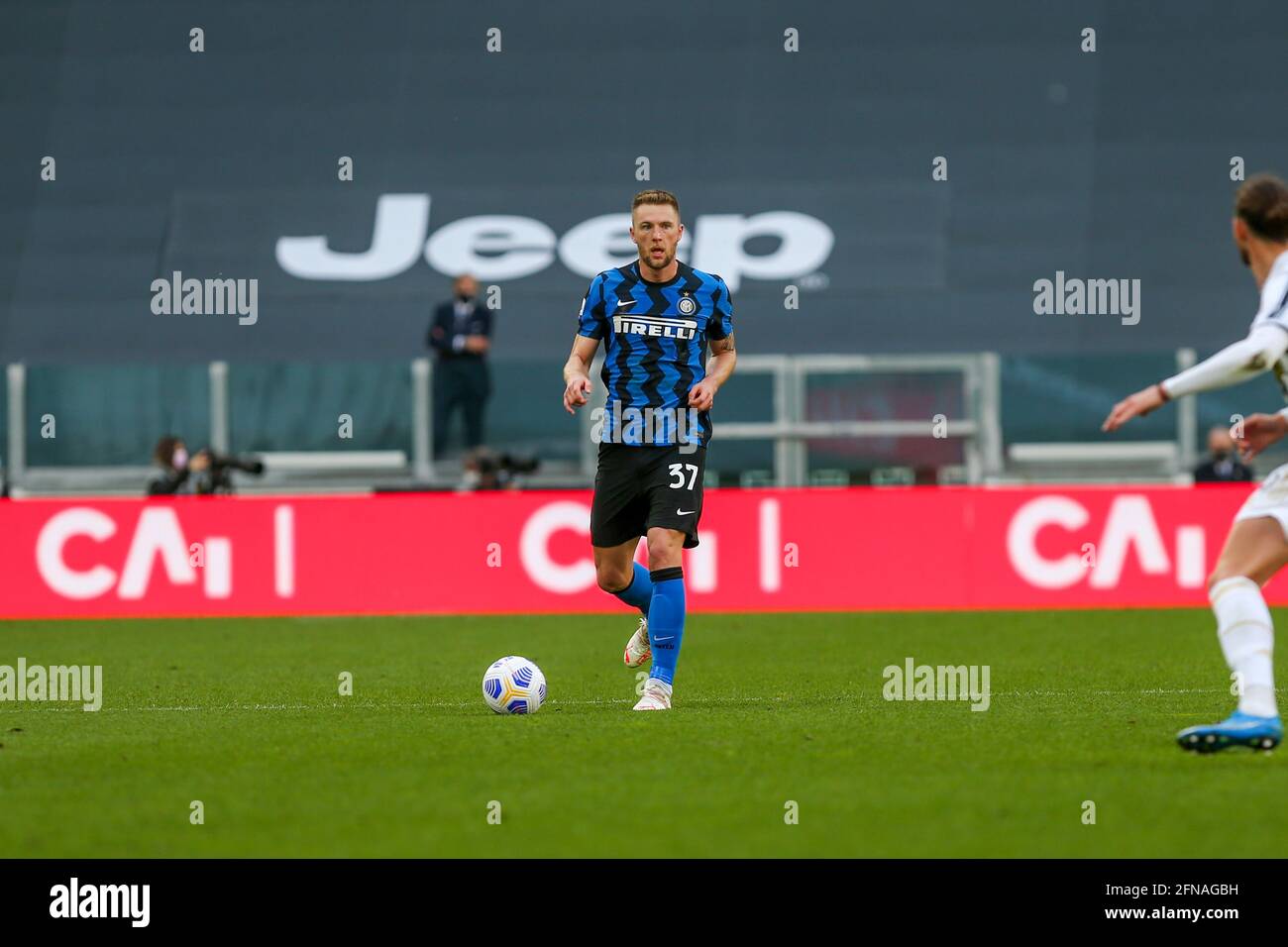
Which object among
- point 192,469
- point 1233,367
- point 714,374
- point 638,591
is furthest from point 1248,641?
point 192,469

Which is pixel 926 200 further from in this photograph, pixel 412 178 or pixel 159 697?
pixel 159 697

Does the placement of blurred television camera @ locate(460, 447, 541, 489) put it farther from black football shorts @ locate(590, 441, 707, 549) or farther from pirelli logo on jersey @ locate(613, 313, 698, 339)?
pirelli logo on jersey @ locate(613, 313, 698, 339)

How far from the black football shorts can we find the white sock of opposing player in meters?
2.70

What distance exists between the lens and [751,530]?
1664 cm

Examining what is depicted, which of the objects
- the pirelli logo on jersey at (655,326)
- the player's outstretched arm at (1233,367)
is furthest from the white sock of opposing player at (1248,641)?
the pirelli logo on jersey at (655,326)

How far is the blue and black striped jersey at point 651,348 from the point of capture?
9172 mm

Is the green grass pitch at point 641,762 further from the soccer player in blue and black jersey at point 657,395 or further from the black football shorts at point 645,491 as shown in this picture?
the black football shorts at point 645,491

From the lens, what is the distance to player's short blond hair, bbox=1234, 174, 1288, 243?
22.9 feet

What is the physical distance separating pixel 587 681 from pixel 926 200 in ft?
37.7

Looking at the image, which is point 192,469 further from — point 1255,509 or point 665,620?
point 1255,509

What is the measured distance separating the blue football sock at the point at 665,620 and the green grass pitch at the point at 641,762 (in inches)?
12.9

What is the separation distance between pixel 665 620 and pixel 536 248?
1244 centimetres

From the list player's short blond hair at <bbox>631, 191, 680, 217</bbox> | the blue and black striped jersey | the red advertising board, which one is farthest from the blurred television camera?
player's short blond hair at <bbox>631, 191, 680, 217</bbox>
